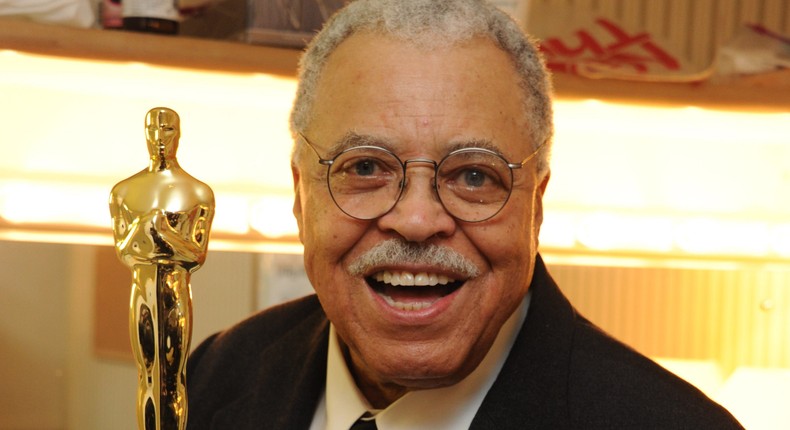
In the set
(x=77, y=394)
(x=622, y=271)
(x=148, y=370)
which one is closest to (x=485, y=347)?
(x=148, y=370)

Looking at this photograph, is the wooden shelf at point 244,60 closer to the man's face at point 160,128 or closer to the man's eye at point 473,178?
the man's eye at point 473,178

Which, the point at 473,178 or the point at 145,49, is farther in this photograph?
the point at 145,49

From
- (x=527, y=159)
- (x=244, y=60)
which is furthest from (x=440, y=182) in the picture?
(x=244, y=60)

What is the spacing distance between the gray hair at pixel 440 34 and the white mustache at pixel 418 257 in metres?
0.18

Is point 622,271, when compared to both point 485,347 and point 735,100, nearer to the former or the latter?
point 735,100

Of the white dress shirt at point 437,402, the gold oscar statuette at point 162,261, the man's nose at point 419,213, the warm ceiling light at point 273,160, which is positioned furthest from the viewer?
the warm ceiling light at point 273,160

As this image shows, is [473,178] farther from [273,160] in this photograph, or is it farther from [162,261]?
[273,160]

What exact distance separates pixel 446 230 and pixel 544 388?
234 millimetres

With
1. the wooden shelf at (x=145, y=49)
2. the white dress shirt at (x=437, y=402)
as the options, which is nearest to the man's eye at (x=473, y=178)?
the white dress shirt at (x=437, y=402)

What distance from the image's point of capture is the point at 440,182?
1105mm

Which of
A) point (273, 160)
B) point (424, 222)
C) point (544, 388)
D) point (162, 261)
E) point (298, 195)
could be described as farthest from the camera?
point (273, 160)

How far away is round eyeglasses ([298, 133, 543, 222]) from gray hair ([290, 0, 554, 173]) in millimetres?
87

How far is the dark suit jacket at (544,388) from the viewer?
1.14 m

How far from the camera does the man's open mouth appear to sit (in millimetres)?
1117
